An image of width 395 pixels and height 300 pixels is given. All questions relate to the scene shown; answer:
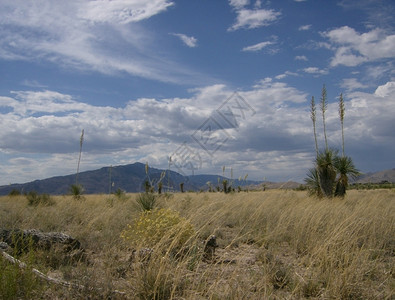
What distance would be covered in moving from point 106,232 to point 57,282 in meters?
3.39

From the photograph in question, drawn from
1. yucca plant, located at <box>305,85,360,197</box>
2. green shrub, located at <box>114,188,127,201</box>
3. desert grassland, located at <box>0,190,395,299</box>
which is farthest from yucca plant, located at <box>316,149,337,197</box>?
green shrub, located at <box>114,188,127,201</box>

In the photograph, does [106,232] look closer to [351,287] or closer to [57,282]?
[57,282]

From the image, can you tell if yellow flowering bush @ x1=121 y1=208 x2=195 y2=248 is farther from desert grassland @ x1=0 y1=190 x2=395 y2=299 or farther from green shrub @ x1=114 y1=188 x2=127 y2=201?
green shrub @ x1=114 y1=188 x2=127 y2=201

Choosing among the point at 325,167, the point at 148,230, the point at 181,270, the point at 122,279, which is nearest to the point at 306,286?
the point at 181,270

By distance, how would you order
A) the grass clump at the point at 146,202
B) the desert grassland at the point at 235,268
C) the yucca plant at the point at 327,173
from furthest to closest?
the yucca plant at the point at 327,173, the grass clump at the point at 146,202, the desert grassland at the point at 235,268

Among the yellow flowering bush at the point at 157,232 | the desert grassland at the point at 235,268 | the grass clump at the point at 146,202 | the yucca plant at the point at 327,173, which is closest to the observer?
the desert grassland at the point at 235,268

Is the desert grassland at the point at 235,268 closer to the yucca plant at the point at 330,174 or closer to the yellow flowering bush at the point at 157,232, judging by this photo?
the yellow flowering bush at the point at 157,232

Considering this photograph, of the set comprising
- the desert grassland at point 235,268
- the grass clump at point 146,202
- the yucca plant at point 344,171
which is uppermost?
the yucca plant at point 344,171

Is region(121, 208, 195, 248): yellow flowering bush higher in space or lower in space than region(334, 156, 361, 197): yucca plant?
lower

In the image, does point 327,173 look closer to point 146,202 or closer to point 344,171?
point 344,171

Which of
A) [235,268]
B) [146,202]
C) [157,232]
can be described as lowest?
[235,268]

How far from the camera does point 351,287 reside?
13.9 feet

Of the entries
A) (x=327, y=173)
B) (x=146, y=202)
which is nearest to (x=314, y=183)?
(x=327, y=173)

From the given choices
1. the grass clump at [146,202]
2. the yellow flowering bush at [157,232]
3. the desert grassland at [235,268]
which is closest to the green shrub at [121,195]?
→ the grass clump at [146,202]
